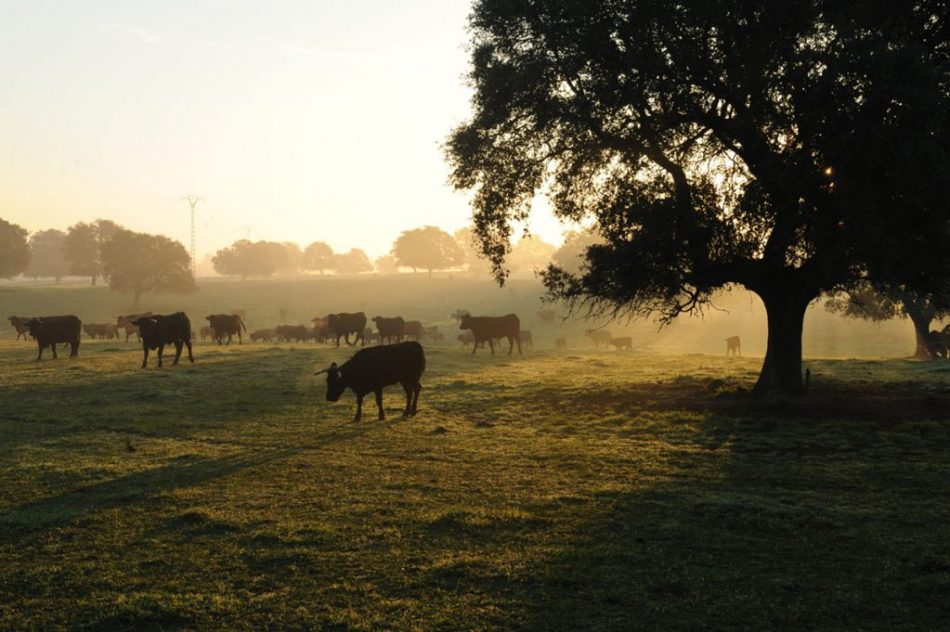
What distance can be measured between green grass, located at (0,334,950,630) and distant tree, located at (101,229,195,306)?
6657 cm

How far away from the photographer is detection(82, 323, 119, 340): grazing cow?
55.4m

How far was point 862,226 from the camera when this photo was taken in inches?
625

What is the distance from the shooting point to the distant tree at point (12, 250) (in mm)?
101812

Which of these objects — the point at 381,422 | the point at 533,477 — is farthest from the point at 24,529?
the point at 381,422

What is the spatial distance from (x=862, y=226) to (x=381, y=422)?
1205 centimetres

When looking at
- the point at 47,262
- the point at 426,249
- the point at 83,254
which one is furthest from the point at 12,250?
the point at 47,262

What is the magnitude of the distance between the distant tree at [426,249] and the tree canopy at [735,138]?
122711 mm

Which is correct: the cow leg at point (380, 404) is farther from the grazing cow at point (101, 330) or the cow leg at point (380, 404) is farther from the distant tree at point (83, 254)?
the distant tree at point (83, 254)

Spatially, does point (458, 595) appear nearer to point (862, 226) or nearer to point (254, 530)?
point (254, 530)

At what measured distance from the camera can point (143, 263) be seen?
82.6 m

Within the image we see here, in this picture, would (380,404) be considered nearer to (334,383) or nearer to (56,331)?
(334,383)

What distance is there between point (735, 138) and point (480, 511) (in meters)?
13.1

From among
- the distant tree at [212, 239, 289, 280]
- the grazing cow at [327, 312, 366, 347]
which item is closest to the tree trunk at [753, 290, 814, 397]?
the grazing cow at [327, 312, 366, 347]

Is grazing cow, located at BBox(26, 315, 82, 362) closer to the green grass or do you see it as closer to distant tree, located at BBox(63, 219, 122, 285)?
the green grass
